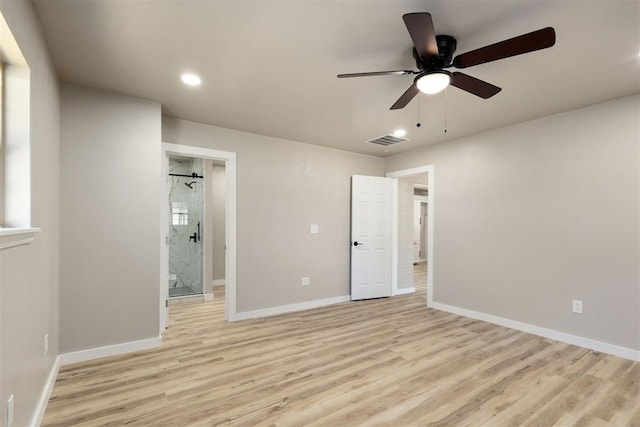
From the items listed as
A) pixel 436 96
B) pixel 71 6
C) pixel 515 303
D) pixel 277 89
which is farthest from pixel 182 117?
pixel 515 303

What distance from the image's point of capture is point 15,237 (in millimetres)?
1435

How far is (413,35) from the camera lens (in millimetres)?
1727

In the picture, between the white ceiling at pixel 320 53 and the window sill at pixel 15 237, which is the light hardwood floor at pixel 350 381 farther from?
the white ceiling at pixel 320 53

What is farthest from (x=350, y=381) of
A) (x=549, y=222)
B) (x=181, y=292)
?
(x=181, y=292)

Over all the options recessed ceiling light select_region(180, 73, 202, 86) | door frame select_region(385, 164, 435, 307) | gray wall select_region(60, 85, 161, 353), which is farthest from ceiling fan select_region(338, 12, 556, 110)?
door frame select_region(385, 164, 435, 307)

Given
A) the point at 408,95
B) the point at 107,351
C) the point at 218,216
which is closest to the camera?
the point at 408,95

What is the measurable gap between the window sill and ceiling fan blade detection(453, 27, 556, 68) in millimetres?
2526

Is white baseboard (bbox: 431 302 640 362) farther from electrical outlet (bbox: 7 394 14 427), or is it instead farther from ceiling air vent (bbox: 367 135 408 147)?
electrical outlet (bbox: 7 394 14 427)

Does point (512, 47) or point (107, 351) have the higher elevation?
point (512, 47)

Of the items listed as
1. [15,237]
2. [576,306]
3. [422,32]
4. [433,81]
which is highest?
[422,32]

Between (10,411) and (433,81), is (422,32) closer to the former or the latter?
(433,81)

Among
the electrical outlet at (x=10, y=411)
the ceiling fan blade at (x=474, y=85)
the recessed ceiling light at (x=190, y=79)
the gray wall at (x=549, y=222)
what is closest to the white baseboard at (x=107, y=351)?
the electrical outlet at (x=10, y=411)

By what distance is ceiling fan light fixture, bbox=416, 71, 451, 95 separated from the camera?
2.01 metres

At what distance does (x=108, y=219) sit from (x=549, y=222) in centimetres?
461
